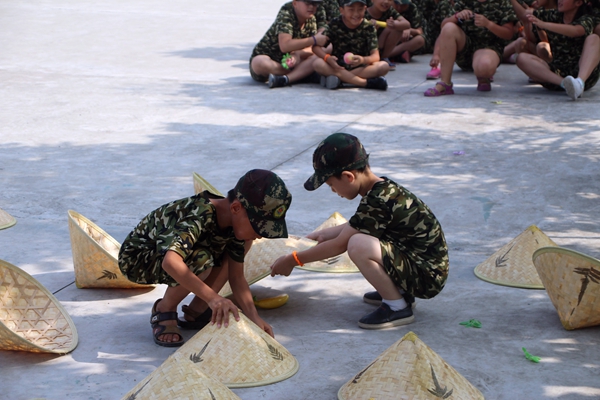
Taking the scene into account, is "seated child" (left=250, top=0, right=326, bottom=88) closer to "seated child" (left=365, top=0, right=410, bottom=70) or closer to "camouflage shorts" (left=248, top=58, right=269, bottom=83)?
"camouflage shorts" (left=248, top=58, right=269, bottom=83)

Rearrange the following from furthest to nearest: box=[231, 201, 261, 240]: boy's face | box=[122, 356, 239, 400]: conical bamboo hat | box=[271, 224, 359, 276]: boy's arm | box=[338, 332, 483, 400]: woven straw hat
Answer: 1. box=[271, 224, 359, 276]: boy's arm
2. box=[231, 201, 261, 240]: boy's face
3. box=[338, 332, 483, 400]: woven straw hat
4. box=[122, 356, 239, 400]: conical bamboo hat

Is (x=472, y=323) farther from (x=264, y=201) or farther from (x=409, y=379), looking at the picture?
(x=264, y=201)

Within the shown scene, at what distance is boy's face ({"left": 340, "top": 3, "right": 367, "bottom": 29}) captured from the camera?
852 cm

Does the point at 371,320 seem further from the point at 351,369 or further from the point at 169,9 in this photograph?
the point at 169,9

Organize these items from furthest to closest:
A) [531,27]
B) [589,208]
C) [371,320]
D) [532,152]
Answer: [531,27] → [532,152] → [589,208] → [371,320]

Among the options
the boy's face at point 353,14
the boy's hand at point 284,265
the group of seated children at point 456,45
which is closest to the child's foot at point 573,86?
A: the group of seated children at point 456,45

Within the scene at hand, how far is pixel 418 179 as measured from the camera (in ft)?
19.3

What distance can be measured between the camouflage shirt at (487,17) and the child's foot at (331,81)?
1539 millimetres

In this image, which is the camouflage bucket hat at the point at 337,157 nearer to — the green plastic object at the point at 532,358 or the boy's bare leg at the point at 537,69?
the green plastic object at the point at 532,358

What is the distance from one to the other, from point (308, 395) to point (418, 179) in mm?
3129

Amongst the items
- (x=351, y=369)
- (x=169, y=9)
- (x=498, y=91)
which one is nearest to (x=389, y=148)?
(x=498, y=91)

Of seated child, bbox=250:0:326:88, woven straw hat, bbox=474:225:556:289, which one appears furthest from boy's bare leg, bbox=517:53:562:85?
woven straw hat, bbox=474:225:556:289

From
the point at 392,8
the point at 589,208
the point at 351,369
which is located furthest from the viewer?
the point at 392,8

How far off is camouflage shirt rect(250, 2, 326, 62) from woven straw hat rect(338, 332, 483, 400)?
21.5 feet
